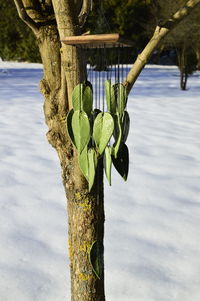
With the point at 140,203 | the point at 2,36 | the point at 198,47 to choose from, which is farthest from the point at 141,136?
the point at 2,36

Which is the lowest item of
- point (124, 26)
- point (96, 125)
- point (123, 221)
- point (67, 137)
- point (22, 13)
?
point (123, 221)

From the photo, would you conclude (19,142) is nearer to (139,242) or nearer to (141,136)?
(141,136)

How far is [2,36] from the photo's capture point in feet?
77.6

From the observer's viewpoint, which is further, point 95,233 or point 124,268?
point 124,268

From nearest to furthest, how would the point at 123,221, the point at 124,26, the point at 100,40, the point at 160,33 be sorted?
1. the point at 100,40
2. the point at 160,33
3. the point at 123,221
4. the point at 124,26

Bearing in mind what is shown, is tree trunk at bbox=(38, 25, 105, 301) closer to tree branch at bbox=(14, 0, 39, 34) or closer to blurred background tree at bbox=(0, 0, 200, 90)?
tree branch at bbox=(14, 0, 39, 34)

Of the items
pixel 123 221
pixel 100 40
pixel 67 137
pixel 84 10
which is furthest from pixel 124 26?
pixel 100 40

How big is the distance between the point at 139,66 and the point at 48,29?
1.38ft

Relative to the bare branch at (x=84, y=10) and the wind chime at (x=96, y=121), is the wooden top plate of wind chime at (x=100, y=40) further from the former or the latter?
the bare branch at (x=84, y=10)

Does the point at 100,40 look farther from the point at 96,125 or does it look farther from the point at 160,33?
the point at 160,33

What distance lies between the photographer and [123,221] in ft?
12.2

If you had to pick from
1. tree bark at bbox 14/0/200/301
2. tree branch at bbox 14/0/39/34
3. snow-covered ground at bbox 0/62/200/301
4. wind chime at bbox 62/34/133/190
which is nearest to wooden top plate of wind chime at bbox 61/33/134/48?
wind chime at bbox 62/34/133/190

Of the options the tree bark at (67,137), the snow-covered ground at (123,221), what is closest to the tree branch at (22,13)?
the tree bark at (67,137)

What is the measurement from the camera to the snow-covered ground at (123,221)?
282 cm
